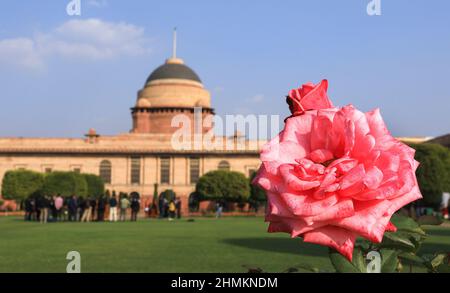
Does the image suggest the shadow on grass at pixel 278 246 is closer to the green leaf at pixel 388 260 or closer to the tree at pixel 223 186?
the green leaf at pixel 388 260

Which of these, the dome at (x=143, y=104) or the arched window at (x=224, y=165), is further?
the dome at (x=143, y=104)

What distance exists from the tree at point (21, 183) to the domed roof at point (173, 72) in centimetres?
1954

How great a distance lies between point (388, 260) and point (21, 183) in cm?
4972

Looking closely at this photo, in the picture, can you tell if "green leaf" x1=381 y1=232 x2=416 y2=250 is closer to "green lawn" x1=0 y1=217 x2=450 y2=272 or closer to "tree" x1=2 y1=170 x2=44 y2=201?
"green lawn" x1=0 y1=217 x2=450 y2=272

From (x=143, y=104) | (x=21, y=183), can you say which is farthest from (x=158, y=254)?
(x=143, y=104)

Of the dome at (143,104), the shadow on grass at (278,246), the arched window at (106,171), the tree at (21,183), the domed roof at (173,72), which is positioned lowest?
the shadow on grass at (278,246)

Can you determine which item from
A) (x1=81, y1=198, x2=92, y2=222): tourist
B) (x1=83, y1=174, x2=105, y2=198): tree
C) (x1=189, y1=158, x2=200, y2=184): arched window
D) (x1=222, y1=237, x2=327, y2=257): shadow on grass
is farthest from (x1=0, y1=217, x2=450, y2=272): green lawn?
(x1=189, y1=158, x2=200, y2=184): arched window

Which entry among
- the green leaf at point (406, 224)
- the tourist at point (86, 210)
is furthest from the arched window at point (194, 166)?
the green leaf at point (406, 224)

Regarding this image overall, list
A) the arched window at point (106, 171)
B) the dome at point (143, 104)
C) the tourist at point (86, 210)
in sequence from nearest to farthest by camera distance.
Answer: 1. the tourist at point (86, 210)
2. the arched window at point (106, 171)
3. the dome at point (143, 104)

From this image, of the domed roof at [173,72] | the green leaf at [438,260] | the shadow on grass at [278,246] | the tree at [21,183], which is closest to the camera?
the green leaf at [438,260]

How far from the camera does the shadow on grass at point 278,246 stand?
11718mm

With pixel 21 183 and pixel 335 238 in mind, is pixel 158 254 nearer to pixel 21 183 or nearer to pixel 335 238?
pixel 335 238
